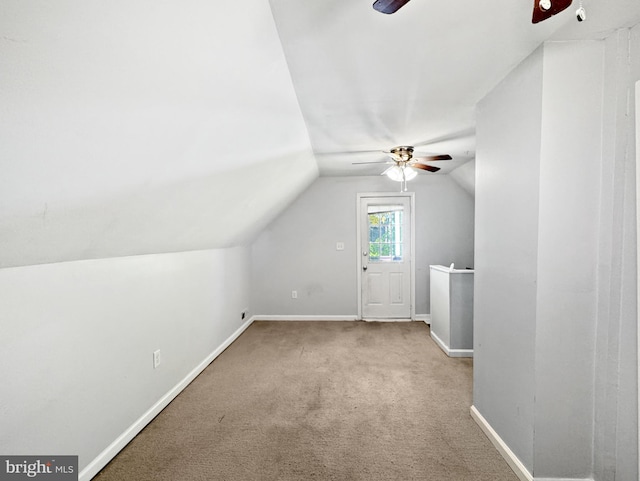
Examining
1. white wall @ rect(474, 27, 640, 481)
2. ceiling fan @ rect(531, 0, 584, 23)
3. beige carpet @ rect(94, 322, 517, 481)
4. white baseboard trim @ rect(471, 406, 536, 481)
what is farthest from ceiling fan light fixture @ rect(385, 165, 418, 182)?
ceiling fan @ rect(531, 0, 584, 23)

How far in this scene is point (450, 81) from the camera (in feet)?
6.24

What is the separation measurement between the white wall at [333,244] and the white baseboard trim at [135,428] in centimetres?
179

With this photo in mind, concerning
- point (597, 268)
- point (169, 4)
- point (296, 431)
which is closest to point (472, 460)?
point (296, 431)

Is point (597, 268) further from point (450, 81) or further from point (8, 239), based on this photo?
point (8, 239)

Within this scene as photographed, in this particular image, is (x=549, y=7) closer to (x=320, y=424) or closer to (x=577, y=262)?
(x=577, y=262)

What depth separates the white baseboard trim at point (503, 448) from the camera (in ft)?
5.34

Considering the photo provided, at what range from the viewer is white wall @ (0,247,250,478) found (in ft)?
4.34

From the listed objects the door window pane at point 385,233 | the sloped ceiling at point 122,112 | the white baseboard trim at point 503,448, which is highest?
the sloped ceiling at point 122,112

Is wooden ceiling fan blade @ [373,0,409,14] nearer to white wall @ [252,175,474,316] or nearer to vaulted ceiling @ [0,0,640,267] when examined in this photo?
vaulted ceiling @ [0,0,640,267]

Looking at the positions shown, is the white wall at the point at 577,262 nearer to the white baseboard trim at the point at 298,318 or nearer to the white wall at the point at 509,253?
the white wall at the point at 509,253

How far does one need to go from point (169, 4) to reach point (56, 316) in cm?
145

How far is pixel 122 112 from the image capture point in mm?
1038

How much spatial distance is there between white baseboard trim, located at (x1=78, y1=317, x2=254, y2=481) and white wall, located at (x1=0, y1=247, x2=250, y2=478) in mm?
39

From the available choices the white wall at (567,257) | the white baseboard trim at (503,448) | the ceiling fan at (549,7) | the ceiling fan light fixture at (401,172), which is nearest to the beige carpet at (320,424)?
the white baseboard trim at (503,448)
